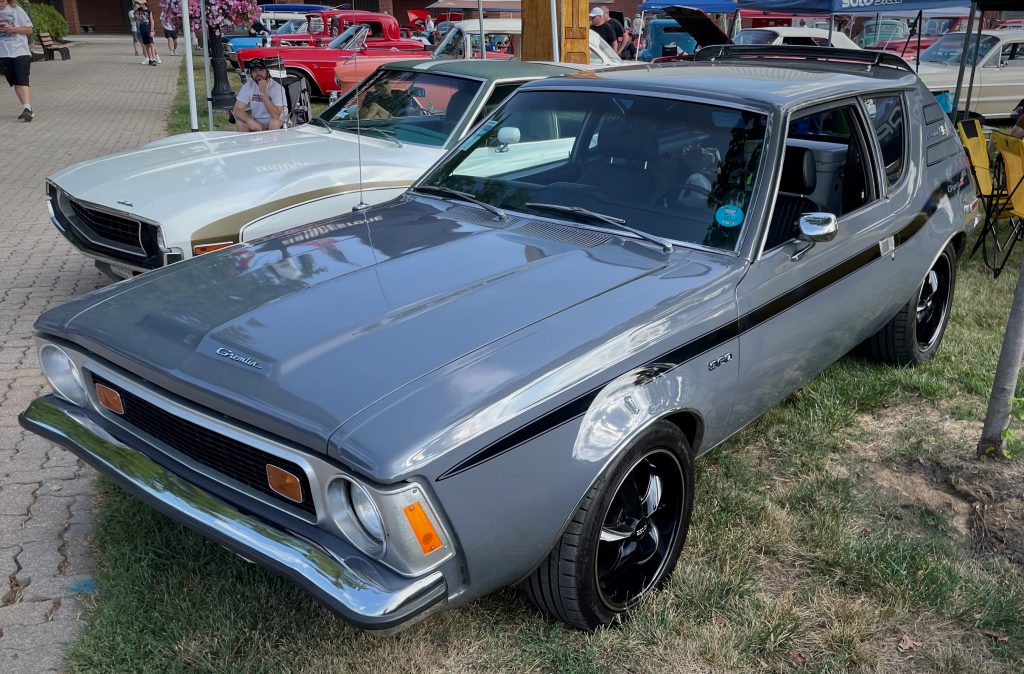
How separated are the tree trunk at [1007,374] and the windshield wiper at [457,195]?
2.17 m

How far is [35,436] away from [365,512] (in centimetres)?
266

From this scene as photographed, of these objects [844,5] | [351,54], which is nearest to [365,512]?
[844,5]

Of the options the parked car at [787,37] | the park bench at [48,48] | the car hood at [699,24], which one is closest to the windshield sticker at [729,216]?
the car hood at [699,24]


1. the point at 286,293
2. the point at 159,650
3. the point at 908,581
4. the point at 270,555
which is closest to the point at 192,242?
the point at 286,293

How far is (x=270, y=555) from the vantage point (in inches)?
90.5

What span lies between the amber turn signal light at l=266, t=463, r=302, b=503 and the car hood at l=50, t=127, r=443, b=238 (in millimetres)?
2778

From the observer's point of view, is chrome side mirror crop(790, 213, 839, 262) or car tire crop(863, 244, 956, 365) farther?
car tire crop(863, 244, 956, 365)

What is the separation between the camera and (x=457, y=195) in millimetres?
3879

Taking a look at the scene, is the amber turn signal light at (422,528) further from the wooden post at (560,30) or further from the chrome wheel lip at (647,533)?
the wooden post at (560,30)

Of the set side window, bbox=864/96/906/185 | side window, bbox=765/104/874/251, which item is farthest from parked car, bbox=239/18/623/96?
side window, bbox=765/104/874/251

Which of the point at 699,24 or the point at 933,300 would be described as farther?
the point at 699,24

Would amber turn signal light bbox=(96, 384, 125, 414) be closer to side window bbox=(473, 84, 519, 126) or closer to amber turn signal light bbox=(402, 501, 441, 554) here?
amber turn signal light bbox=(402, 501, 441, 554)

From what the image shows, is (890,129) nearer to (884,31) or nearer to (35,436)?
(35,436)

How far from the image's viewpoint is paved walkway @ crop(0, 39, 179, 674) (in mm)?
2924
